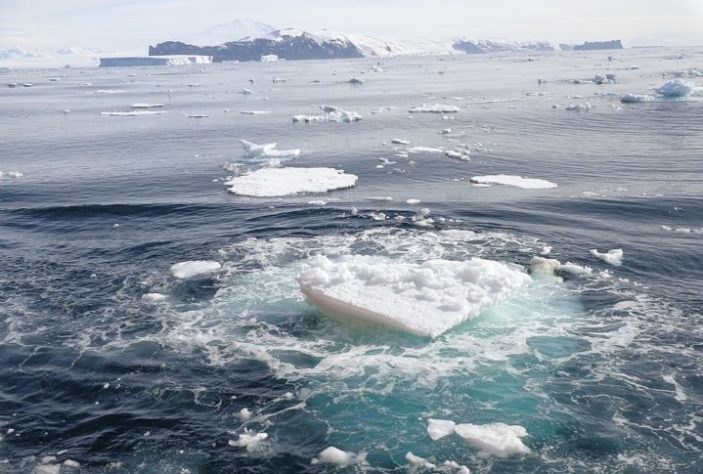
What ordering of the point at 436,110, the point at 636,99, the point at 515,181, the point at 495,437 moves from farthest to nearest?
1. the point at 636,99
2. the point at 436,110
3. the point at 515,181
4. the point at 495,437

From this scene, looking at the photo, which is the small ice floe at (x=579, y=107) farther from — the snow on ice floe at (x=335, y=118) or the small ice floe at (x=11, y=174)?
the small ice floe at (x=11, y=174)

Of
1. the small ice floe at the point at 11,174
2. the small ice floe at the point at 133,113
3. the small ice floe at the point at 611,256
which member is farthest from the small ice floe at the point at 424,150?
the small ice floe at the point at 133,113

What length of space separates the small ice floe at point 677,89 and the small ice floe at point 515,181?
3592cm

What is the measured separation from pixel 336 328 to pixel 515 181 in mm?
18771

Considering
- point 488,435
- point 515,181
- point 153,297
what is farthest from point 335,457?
point 515,181

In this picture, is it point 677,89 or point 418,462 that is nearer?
point 418,462

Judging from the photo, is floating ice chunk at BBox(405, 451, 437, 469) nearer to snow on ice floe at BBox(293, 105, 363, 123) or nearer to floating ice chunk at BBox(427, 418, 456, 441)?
floating ice chunk at BBox(427, 418, 456, 441)

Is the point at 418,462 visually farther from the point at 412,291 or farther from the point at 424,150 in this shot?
the point at 424,150

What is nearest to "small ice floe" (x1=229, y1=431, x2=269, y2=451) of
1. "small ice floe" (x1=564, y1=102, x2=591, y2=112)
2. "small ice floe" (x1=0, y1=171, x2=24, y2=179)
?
"small ice floe" (x1=0, y1=171, x2=24, y2=179)

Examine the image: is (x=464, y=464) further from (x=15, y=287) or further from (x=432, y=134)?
(x=432, y=134)

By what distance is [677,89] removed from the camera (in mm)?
57906

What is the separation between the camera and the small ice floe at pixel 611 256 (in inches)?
786

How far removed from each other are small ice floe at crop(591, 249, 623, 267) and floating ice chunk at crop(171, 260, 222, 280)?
13481mm

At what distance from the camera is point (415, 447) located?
11188 mm
